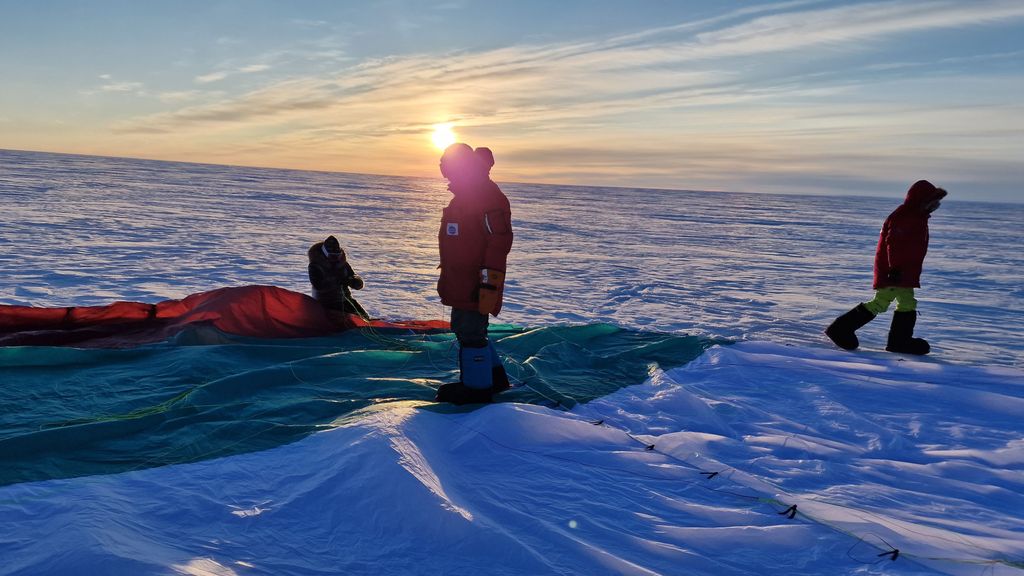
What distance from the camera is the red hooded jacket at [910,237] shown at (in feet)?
21.8

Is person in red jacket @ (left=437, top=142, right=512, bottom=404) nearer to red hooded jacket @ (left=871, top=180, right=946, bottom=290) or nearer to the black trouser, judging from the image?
the black trouser

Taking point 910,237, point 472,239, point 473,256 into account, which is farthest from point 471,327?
point 910,237

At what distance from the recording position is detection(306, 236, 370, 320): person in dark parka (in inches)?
251

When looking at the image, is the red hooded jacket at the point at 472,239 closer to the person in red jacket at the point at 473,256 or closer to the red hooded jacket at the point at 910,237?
the person in red jacket at the point at 473,256

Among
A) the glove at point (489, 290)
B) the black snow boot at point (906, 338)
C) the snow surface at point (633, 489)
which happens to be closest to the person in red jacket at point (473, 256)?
the glove at point (489, 290)

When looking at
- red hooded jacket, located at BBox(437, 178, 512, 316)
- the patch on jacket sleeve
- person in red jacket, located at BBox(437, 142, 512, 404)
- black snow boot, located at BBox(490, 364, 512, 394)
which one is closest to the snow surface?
person in red jacket, located at BBox(437, 142, 512, 404)

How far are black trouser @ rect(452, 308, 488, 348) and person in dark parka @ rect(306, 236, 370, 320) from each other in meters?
2.31

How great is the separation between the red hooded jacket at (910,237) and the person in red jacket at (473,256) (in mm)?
4370

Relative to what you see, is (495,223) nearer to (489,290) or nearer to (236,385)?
(489,290)

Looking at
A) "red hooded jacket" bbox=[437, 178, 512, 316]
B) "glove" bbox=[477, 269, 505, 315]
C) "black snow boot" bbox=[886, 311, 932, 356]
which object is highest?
"red hooded jacket" bbox=[437, 178, 512, 316]

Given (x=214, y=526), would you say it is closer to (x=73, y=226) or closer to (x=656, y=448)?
(x=656, y=448)

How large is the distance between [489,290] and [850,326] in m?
4.46

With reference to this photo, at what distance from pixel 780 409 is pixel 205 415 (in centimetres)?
368

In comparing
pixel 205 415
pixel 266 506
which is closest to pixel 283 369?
pixel 205 415
